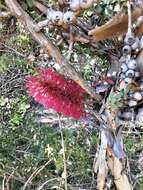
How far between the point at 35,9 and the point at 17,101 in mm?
553

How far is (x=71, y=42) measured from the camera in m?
0.56

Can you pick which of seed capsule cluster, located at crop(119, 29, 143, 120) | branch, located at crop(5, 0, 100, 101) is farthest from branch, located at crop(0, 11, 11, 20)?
seed capsule cluster, located at crop(119, 29, 143, 120)

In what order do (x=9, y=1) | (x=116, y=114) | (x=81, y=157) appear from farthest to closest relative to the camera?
1. (x=81, y=157)
2. (x=116, y=114)
3. (x=9, y=1)

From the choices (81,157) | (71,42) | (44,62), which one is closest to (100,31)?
(71,42)

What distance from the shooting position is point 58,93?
583 millimetres

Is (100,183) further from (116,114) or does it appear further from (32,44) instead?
(32,44)

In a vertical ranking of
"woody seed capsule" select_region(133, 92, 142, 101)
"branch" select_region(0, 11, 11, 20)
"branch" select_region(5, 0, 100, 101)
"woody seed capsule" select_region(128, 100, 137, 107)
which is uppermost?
"branch" select_region(0, 11, 11, 20)

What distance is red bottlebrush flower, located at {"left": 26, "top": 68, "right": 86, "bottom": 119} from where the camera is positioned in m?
0.58

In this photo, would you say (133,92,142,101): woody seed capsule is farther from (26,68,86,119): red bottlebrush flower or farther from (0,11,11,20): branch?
(0,11,11,20): branch

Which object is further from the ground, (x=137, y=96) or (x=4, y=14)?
(x=4, y=14)

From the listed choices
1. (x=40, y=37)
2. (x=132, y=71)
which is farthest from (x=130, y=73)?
(x=40, y=37)

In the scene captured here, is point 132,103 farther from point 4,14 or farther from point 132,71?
point 4,14

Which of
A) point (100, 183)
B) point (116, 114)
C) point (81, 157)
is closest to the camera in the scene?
point (116, 114)

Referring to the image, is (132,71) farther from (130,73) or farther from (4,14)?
(4,14)
